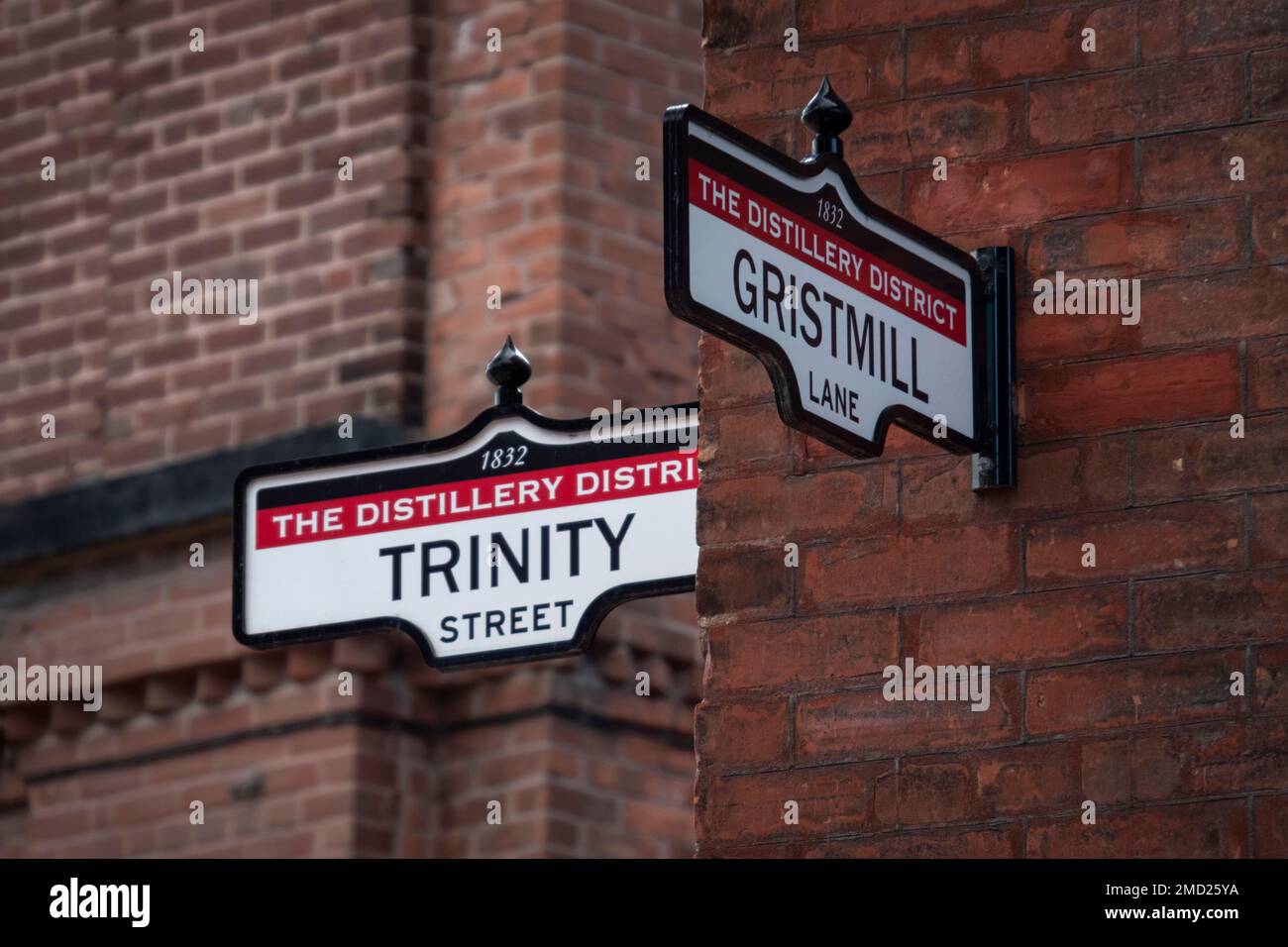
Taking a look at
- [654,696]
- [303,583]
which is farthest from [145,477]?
[303,583]

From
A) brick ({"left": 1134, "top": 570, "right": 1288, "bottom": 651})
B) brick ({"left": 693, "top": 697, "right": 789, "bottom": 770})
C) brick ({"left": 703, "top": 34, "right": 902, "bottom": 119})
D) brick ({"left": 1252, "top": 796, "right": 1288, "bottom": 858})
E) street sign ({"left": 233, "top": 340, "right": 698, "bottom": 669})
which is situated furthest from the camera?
street sign ({"left": 233, "top": 340, "right": 698, "bottom": 669})

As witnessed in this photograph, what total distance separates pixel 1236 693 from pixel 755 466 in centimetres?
99

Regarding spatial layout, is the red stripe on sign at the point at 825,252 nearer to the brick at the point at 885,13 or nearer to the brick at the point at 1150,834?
the brick at the point at 885,13

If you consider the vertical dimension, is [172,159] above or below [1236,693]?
above

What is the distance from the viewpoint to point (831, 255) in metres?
5.33

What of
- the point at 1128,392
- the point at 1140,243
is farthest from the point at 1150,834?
the point at 1140,243

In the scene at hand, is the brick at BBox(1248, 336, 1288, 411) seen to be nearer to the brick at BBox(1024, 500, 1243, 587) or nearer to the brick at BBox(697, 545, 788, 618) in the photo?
the brick at BBox(1024, 500, 1243, 587)

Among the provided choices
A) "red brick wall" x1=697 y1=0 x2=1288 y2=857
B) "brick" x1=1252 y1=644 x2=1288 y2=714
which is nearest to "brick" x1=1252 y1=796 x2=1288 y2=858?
"red brick wall" x1=697 y1=0 x2=1288 y2=857

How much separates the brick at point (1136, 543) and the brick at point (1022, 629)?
4 cm

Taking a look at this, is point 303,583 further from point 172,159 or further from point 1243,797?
point 172,159

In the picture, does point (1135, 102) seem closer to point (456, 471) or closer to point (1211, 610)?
point (1211, 610)

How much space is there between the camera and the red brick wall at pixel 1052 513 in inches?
218

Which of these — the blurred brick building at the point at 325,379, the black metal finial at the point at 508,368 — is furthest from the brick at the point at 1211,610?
the blurred brick building at the point at 325,379

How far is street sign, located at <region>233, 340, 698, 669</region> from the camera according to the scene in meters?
6.22
